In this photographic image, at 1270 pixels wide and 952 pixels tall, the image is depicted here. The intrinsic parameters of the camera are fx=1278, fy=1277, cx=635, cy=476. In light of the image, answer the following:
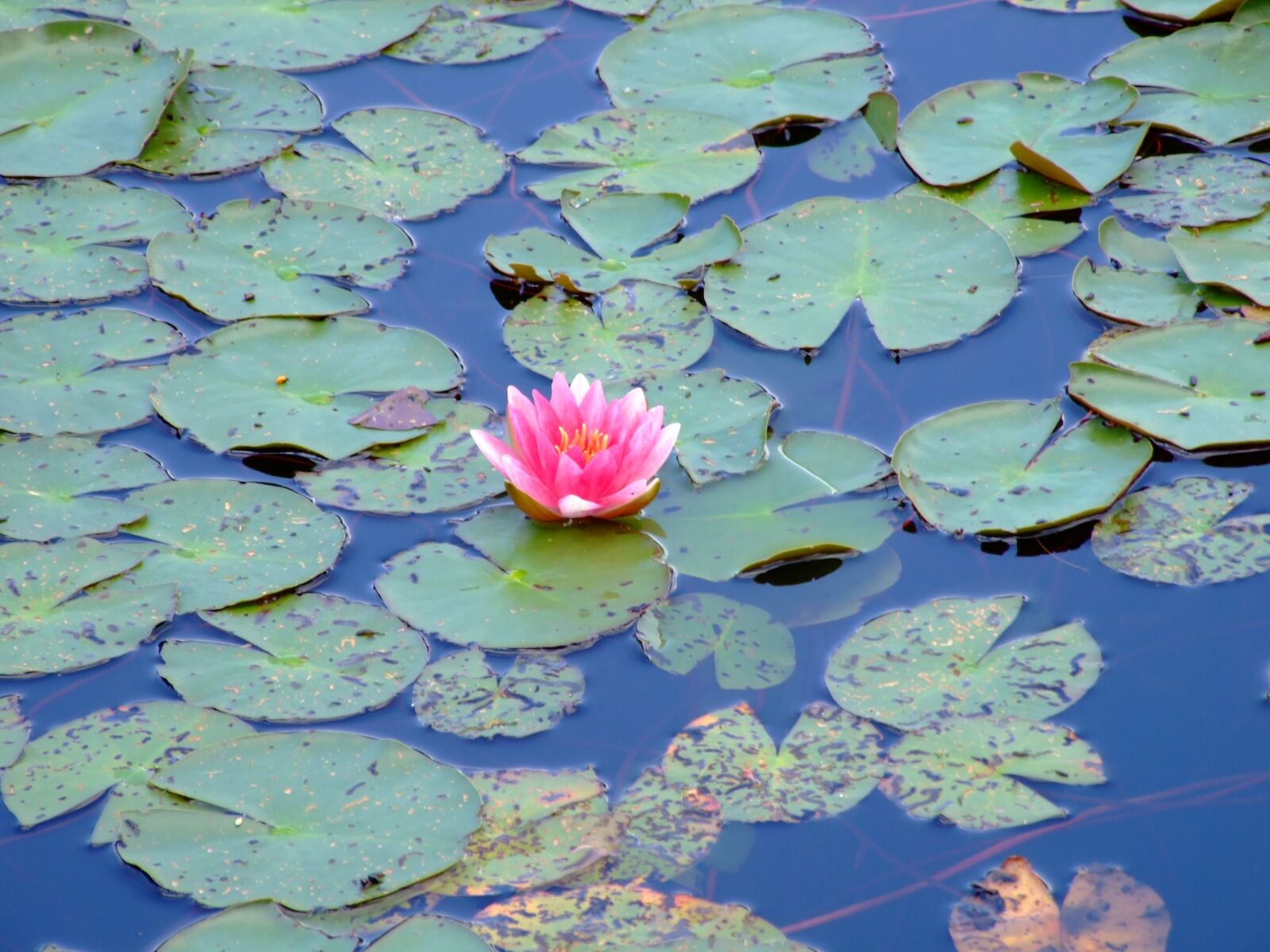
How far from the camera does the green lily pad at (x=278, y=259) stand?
11.9 feet

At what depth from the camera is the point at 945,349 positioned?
3541mm

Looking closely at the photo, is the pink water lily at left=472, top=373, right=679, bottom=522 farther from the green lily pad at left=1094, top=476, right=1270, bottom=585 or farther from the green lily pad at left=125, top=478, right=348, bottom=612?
the green lily pad at left=1094, top=476, right=1270, bottom=585

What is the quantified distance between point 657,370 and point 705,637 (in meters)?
0.88

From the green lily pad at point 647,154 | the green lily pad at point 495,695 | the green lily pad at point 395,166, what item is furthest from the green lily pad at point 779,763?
the green lily pad at point 395,166

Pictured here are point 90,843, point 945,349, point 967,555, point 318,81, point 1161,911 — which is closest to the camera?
point 1161,911

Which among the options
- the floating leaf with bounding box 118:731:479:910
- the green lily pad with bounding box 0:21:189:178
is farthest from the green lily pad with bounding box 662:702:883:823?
the green lily pad with bounding box 0:21:189:178

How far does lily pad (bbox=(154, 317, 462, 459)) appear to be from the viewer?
3281mm

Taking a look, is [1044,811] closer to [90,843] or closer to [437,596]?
[437,596]

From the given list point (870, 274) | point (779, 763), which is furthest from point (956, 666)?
point (870, 274)

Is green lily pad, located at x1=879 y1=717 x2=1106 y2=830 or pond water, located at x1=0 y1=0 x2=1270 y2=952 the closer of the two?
pond water, located at x1=0 y1=0 x2=1270 y2=952

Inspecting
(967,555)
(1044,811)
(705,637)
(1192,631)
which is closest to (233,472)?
(705,637)

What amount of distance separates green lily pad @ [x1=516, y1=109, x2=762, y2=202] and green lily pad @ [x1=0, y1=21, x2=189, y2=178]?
1.28 metres

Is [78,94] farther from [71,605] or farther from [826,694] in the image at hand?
[826,694]

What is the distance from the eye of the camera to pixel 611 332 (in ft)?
11.8
